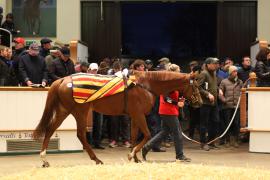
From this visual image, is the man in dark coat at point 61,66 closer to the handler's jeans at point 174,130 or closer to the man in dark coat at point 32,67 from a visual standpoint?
the man in dark coat at point 32,67

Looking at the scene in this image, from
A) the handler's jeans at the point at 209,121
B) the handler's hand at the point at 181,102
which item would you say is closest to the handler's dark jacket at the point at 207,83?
the handler's jeans at the point at 209,121

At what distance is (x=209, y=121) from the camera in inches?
547

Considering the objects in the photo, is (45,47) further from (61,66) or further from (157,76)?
(157,76)

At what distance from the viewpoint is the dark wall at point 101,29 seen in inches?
788

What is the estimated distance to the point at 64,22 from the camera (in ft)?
63.8

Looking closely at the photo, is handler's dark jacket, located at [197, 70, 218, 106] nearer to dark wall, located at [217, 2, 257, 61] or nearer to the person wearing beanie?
the person wearing beanie

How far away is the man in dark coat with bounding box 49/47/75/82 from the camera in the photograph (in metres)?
13.0

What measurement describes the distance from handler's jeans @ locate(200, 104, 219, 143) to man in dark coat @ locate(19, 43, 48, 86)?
12.0 feet

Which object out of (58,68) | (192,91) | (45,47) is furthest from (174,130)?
(45,47)

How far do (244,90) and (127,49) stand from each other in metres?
7.67

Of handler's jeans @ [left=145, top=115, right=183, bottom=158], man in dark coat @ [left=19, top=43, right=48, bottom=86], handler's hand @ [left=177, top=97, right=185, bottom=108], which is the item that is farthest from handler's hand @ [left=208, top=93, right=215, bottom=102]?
man in dark coat @ [left=19, top=43, right=48, bottom=86]

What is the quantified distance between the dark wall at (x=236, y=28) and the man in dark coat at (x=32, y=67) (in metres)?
8.62

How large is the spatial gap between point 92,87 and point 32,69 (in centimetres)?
310

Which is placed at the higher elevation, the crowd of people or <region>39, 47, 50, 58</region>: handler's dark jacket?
<region>39, 47, 50, 58</region>: handler's dark jacket
